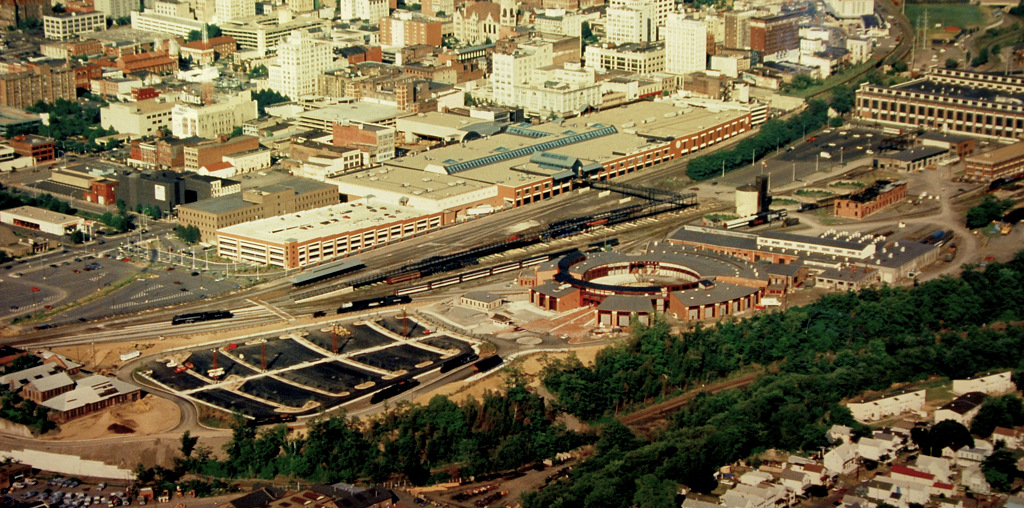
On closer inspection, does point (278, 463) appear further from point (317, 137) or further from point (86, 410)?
point (317, 137)

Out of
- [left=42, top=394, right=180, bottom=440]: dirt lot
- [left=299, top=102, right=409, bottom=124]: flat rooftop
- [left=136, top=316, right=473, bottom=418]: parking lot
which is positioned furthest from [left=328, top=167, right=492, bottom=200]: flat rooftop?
[left=42, top=394, right=180, bottom=440]: dirt lot

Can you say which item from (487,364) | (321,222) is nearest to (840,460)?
(487,364)

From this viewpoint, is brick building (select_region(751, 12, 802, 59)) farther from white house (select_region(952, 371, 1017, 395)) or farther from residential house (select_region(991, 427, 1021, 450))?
residential house (select_region(991, 427, 1021, 450))

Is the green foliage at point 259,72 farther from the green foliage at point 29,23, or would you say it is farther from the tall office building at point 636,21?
the green foliage at point 29,23

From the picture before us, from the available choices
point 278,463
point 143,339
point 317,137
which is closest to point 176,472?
point 278,463

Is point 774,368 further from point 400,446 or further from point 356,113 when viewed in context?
point 356,113

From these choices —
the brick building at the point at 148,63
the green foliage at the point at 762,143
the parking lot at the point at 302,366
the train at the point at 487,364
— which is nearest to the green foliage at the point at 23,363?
the parking lot at the point at 302,366
